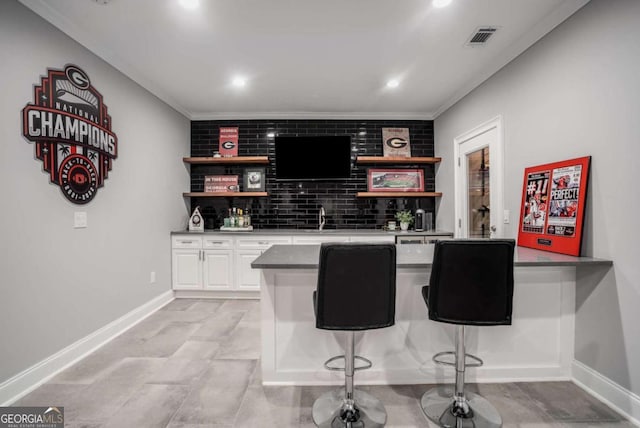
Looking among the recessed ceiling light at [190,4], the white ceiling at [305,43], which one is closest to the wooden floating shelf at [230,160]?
the white ceiling at [305,43]

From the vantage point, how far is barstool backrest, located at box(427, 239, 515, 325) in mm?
1576

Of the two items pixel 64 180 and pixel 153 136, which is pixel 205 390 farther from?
pixel 153 136

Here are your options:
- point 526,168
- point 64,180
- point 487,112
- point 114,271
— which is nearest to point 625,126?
point 526,168

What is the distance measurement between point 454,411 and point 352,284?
1.03 metres

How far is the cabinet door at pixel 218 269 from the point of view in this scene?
4055 millimetres

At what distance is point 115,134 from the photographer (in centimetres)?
294

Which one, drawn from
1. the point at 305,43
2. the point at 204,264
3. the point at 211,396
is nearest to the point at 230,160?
the point at 204,264

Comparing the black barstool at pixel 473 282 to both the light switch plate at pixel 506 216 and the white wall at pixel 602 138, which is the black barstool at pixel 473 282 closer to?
the white wall at pixel 602 138

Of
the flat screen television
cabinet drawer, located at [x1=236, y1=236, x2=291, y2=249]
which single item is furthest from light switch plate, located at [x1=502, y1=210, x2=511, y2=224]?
cabinet drawer, located at [x1=236, y1=236, x2=291, y2=249]

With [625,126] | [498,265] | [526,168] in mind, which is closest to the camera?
[498,265]

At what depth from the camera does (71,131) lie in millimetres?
2369

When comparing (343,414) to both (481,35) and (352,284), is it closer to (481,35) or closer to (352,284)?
(352,284)

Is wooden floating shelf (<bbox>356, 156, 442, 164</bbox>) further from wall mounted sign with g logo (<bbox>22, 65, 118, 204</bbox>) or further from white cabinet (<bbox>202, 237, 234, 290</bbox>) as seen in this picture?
wall mounted sign with g logo (<bbox>22, 65, 118, 204</bbox>)

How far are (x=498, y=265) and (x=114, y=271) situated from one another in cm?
322
